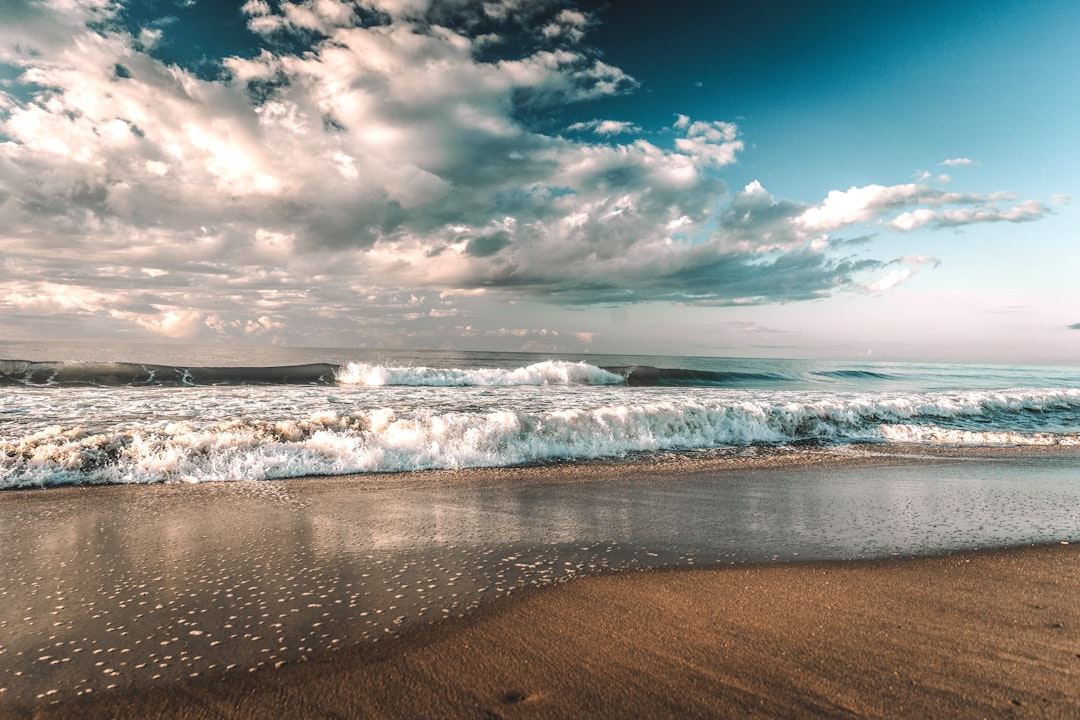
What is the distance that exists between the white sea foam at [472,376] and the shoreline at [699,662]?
77.7 feet

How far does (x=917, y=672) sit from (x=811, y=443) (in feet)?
38.3

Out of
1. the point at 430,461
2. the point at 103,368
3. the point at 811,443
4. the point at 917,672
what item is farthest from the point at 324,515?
the point at 103,368

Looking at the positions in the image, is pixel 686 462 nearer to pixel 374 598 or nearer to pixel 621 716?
pixel 374 598

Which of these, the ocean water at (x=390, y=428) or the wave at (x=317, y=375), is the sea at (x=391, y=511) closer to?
the ocean water at (x=390, y=428)

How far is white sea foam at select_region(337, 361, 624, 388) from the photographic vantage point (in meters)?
27.9

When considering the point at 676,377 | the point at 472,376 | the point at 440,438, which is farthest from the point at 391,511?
the point at 676,377

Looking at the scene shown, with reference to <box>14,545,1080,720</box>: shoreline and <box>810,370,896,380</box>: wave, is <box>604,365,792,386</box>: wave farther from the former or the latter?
<box>14,545,1080,720</box>: shoreline

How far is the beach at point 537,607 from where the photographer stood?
2.76 m

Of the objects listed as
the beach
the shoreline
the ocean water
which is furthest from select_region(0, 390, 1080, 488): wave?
the shoreline

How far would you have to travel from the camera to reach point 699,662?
3.02m

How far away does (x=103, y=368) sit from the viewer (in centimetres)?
2538

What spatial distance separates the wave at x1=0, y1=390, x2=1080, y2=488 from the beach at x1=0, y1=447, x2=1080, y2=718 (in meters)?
1.37

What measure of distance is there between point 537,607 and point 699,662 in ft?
4.07

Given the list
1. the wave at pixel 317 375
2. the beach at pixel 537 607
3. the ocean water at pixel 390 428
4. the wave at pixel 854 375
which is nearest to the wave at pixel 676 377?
the wave at pixel 317 375
